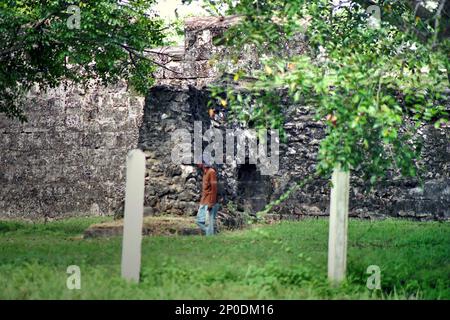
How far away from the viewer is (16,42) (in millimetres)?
11867

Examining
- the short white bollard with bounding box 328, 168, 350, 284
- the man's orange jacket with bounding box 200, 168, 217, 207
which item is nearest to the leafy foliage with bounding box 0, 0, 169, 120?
the man's orange jacket with bounding box 200, 168, 217, 207

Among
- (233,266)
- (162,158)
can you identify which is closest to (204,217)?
(162,158)

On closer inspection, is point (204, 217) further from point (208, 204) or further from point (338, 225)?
point (338, 225)

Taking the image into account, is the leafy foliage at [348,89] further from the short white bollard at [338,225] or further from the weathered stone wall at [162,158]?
the weathered stone wall at [162,158]

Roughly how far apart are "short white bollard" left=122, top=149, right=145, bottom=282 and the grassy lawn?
0.15 m

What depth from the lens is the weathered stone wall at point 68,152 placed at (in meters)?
17.3

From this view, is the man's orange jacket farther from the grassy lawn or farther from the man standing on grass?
the grassy lawn

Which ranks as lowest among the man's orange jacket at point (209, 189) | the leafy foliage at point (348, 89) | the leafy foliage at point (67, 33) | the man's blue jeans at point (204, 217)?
the man's blue jeans at point (204, 217)

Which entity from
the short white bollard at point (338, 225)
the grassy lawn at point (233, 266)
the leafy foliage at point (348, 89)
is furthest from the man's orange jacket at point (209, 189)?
the short white bollard at point (338, 225)

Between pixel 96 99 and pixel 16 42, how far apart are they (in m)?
5.73

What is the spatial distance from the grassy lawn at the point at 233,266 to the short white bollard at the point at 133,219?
0.15 meters

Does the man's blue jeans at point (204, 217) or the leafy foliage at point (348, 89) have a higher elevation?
the leafy foliage at point (348, 89)

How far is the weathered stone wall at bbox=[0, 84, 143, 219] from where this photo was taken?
17344mm
